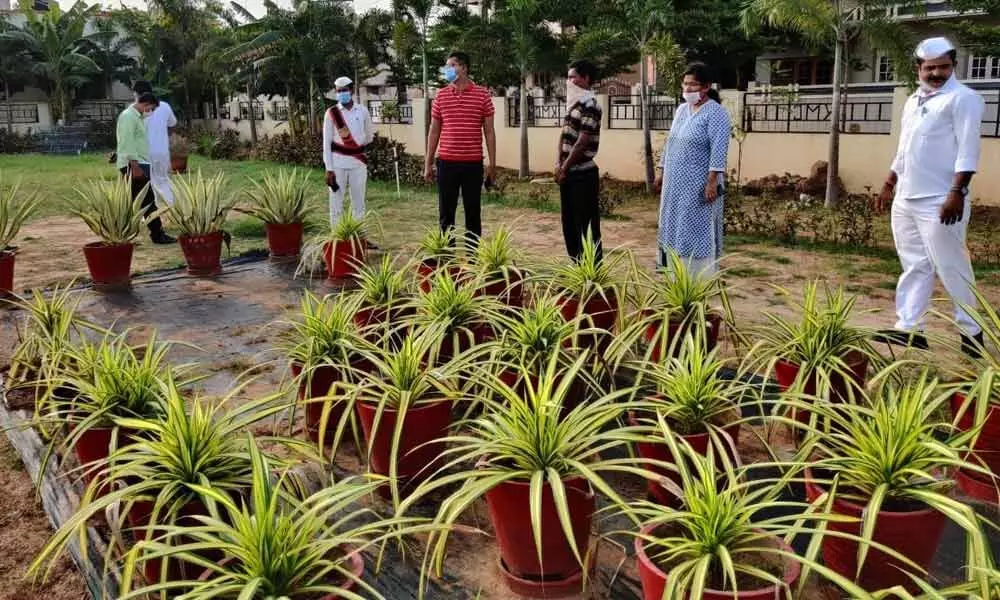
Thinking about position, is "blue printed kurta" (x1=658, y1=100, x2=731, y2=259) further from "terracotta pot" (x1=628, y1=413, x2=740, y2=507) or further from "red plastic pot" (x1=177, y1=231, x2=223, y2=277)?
"red plastic pot" (x1=177, y1=231, x2=223, y2=277)

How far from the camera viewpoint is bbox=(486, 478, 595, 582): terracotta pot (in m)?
2.28

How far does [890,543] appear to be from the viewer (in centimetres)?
212

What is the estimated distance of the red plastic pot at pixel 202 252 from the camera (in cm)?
651

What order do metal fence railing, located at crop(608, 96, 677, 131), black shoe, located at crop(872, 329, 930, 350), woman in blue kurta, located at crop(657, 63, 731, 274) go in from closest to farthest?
black shoe, located at crop(872, 329, 930, 350), woman in blue kurta, located at crop(657, 63, 731, 274), metal fence railing, located at crop(608, 96, 677, 131)

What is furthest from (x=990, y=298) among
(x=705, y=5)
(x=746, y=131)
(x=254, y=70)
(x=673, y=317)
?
(x=254, y=70)

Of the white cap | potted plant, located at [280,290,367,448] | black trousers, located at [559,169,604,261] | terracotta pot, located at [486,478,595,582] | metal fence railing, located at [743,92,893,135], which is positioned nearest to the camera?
terracotta pot, located at [486,478,595,582]

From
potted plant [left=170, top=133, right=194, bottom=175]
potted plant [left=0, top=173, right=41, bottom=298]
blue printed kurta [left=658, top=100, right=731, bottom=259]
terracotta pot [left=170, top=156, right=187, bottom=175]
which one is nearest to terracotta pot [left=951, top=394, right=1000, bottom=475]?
blue printed kurta [left=658, top=100, right=731, bottom=259]

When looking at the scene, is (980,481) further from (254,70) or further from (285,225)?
(254,70)

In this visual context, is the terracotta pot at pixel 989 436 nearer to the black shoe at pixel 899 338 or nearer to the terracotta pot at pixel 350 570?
the black shoe at pixel 899 338

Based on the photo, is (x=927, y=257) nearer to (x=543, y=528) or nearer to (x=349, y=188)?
(x=543, y=528)

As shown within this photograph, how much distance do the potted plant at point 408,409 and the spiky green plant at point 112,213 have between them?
4.02 metres

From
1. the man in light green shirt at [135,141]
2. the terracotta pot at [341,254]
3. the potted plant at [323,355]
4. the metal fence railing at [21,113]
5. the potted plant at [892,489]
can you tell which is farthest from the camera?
the metal fence railing at [21,113]

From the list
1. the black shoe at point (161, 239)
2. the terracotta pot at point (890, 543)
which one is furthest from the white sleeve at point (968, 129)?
the black shoe at point (161, 239)

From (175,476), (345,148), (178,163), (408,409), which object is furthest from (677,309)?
(178,163)
